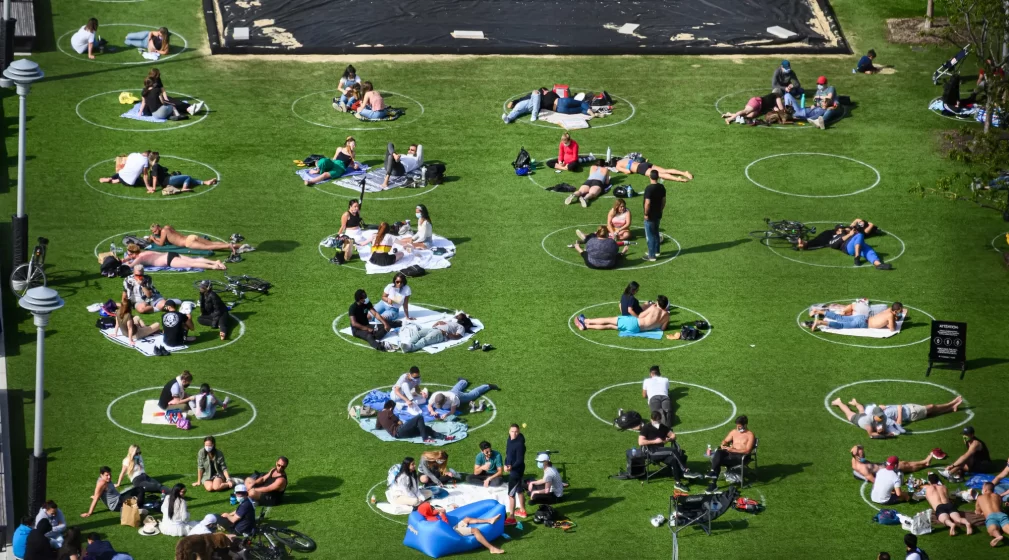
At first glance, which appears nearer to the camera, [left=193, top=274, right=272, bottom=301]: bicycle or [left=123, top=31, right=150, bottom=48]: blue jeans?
[left=193, top=274, right=272, bottom=301]: bicycle

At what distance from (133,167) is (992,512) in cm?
2502

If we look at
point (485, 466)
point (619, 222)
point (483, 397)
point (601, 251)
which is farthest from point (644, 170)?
point (485, 466)

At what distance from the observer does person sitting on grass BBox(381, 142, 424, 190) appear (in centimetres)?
4850

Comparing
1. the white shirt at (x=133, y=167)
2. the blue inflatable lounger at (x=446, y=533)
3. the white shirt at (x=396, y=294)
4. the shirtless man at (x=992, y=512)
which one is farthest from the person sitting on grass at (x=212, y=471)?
the white shirt at (x=133, y=167)

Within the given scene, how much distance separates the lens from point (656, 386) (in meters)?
37.9

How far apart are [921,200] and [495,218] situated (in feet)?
39.5

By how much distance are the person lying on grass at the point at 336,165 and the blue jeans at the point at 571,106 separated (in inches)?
286

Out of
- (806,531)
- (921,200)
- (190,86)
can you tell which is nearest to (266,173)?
(190,86)

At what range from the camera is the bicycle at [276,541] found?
32188 millimetres

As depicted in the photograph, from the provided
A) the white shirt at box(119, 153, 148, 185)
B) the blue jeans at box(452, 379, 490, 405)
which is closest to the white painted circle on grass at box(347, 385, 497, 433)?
the blue jeans at box(452, 379, 490, 405)

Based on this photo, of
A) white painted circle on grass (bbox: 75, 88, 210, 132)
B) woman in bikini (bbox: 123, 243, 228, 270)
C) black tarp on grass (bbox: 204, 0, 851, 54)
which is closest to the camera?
woman in bikini (bbox: 123, 243, 228, 270)

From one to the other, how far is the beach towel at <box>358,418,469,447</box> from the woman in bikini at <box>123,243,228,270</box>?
8.28 meters

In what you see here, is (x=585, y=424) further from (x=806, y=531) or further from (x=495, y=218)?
(x=495, y=218)

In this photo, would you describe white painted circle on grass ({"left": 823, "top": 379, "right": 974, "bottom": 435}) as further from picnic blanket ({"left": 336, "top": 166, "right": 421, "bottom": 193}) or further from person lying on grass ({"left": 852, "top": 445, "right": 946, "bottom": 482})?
picnic blanket ({"left": 336, "top": 166, "right": 421, "bottom": 193})
